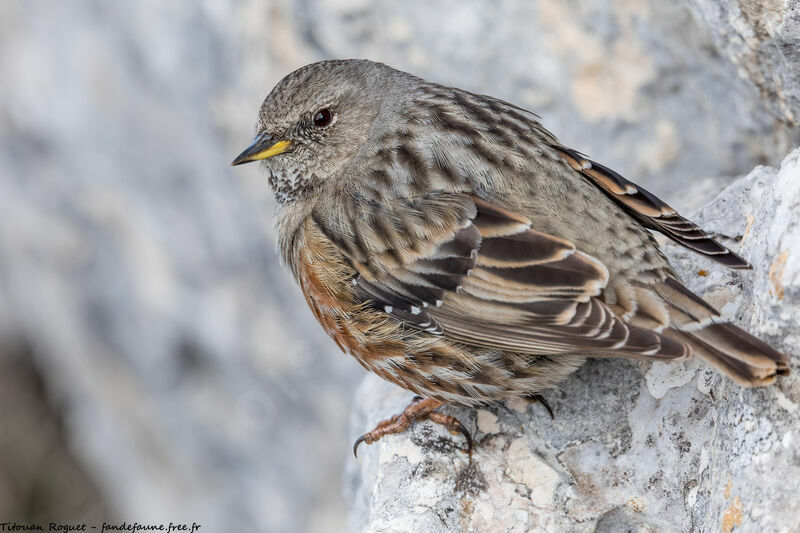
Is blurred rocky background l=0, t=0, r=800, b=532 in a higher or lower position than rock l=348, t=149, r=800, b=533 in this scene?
higher

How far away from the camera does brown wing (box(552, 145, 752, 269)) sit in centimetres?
293

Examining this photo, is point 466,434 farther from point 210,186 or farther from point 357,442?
point 210,186

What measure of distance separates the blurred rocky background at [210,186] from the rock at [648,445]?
0.88 ft

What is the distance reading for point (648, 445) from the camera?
9.54 ft

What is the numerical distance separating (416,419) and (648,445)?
0.90m

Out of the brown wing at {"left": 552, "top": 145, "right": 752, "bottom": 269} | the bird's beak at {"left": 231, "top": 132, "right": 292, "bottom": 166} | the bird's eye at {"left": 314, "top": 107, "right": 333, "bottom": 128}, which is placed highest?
the bird's eye at {"left": 314, "top": 107, "right": 333, "bottom": 128}

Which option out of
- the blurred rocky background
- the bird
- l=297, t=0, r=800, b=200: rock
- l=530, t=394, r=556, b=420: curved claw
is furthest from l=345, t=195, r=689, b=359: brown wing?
l=297, t=0, r=800, b=200: rock

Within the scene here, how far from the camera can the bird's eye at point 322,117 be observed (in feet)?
11.8

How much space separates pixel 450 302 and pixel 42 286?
4818 mm

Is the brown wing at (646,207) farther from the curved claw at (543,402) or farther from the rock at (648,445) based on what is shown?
the curved claw at (543,402)

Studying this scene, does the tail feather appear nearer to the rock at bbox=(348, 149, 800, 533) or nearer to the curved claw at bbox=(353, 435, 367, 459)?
the rock at bbox=(348, 149, 800, 533)

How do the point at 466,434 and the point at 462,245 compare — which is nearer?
the point at 462,245

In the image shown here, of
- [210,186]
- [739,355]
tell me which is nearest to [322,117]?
[739,355]

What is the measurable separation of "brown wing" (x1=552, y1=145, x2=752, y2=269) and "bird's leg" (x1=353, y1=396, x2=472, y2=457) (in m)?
1.04
